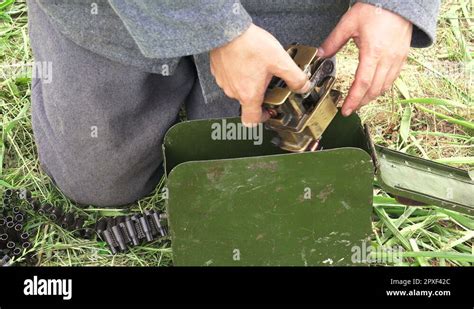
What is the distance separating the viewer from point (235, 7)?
1159 millimetres

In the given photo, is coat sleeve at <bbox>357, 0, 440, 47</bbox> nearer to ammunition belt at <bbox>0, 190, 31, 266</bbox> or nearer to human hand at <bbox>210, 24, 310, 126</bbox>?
human hand at <bbox>210, 24, 310, 126</bbox>

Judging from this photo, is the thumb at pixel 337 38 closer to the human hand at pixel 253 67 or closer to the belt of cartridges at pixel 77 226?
the human hand at pixel 253 67

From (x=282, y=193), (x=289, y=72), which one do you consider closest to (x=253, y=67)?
(x=289, y=72)

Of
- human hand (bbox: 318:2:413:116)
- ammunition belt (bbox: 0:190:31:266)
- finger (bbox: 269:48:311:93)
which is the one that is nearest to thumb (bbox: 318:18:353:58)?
human hand (bbox: 318:2:413:116)

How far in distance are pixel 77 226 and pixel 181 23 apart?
78 cm

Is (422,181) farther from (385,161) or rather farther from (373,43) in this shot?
(373,43)

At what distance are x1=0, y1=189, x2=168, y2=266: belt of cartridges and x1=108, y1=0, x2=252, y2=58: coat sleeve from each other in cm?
63

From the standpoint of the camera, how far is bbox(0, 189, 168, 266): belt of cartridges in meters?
1.69

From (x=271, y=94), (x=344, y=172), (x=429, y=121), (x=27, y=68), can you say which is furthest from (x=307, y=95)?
(x=27, y=68)

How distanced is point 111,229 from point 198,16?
75 cm

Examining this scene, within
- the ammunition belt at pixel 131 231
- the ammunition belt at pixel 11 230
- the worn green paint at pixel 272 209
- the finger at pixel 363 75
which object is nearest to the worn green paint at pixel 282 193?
the worn green paint at pixel 272 209

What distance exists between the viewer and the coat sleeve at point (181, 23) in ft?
3.75

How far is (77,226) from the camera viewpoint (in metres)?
1.74

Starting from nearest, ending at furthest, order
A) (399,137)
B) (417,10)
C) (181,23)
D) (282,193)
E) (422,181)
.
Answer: (181,23)
(417,10)
(282,193)
(422,181)
(399,137)
